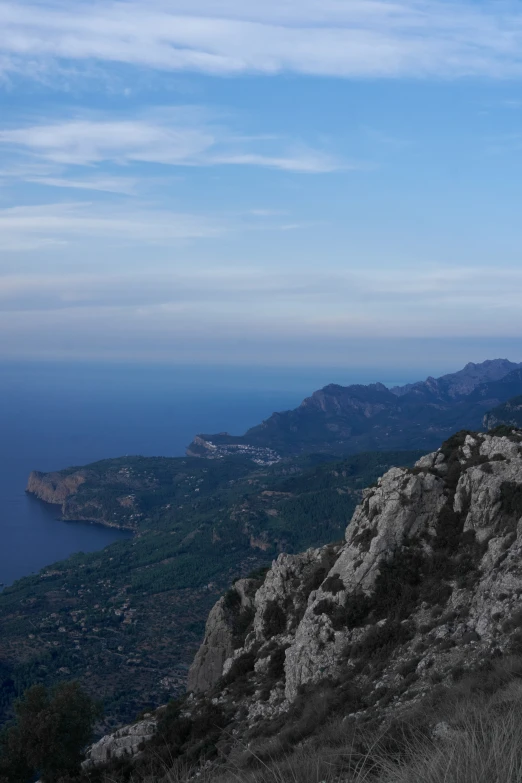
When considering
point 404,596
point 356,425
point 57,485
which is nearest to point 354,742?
point 404,596

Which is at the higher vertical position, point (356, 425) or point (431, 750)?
point (431, 750)

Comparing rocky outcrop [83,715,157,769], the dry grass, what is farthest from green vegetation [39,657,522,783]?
rocky outcrop [83,715,157,769]

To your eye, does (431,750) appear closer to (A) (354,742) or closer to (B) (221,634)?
(A) (354,742)

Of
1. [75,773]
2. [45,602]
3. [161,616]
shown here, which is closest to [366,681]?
[75,773]

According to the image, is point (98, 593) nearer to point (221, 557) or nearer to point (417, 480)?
point (221, 557)

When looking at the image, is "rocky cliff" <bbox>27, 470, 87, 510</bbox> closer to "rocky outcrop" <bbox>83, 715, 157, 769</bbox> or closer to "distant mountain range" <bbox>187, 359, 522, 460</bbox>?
"distant mountain range" <bbox>187, 359, 522, 460</bbox>

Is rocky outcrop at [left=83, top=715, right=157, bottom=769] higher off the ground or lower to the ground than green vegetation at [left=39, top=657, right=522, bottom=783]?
lower

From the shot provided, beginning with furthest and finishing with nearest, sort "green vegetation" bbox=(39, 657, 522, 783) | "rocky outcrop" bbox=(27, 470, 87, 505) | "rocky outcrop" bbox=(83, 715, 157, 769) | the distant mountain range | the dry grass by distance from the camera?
the distant mountain range
"rocky outcrop" bbox=(27, 470, 87, 505)
"rocky outcrop" bbox=(83, 715, 157, 769)
"green vegetation" bbox=(39, 657, 522, 783)
the dry grass
